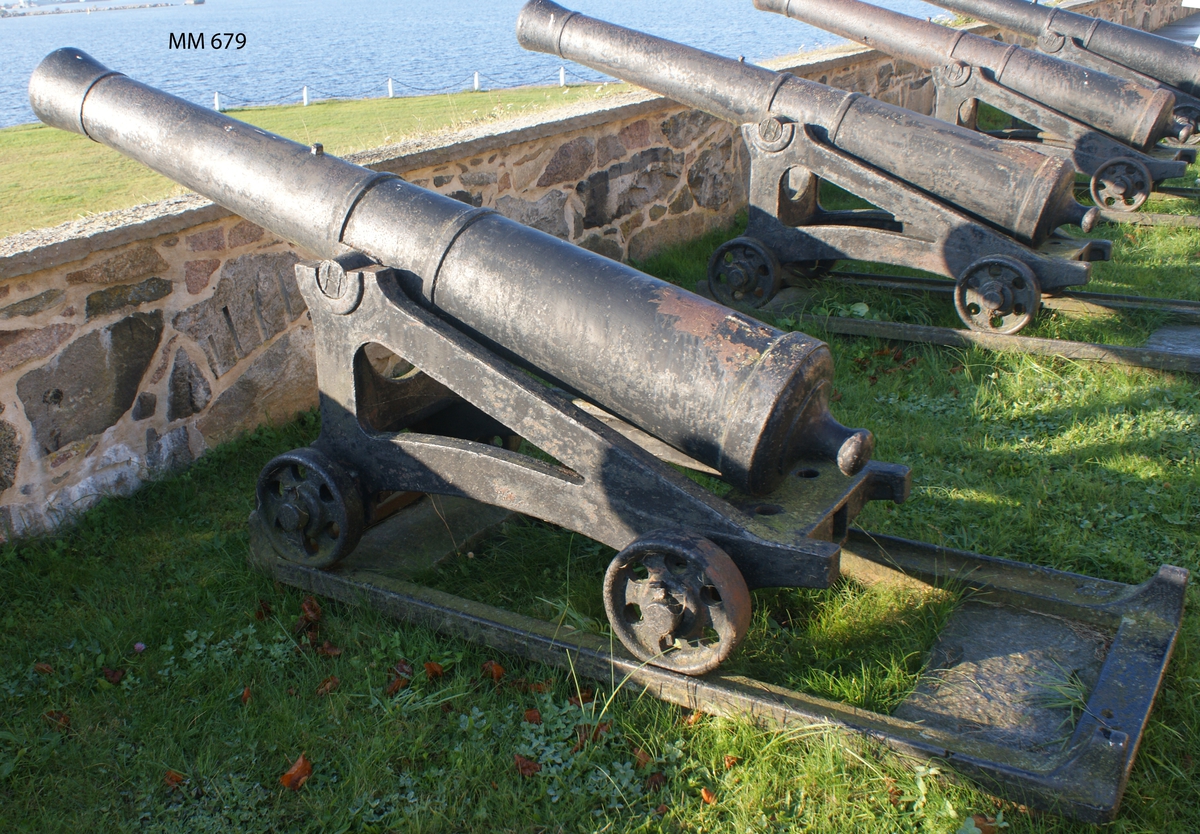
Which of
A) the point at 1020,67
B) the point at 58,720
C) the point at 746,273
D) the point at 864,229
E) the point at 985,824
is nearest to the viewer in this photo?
the point at 985,824

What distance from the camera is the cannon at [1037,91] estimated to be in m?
7.46

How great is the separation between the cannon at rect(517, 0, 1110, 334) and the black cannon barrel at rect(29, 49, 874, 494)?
2999 mm

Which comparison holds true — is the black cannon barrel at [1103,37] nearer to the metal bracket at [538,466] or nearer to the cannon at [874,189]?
the cannon at [874,189]

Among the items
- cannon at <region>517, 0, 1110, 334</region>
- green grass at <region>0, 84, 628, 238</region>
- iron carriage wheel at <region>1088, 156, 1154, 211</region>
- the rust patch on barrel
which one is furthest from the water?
the rust patch on barrel

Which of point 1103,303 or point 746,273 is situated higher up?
point 1103,303

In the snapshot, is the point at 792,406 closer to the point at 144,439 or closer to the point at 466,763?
the point at 466,763

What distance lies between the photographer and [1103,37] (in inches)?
350

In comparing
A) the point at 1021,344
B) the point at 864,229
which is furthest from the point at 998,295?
the point at 864,229

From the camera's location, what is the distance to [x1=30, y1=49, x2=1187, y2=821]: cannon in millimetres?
2619

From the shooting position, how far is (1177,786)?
2.53 metres

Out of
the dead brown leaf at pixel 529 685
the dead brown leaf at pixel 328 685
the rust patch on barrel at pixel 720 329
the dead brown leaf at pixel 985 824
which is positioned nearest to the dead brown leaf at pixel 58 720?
the dead brown leaf at pixel 328 685

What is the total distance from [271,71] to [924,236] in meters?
26.2

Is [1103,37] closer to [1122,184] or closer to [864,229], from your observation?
[1122,184]

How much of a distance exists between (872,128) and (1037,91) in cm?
294
